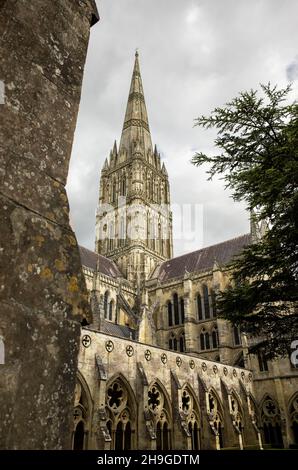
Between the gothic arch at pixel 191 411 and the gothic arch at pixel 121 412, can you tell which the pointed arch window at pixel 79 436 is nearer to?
the gothic arch at pixel 121 412

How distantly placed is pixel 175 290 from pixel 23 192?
109ft

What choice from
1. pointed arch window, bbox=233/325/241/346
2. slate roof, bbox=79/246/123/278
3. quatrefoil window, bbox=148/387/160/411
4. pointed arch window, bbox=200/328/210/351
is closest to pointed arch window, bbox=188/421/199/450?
quatrefoil window, bbox=148/387/160/411

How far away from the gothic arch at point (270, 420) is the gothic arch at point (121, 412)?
44.5ft

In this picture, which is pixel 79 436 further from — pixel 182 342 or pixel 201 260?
pixel 201 260

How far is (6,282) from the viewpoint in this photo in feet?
5.22

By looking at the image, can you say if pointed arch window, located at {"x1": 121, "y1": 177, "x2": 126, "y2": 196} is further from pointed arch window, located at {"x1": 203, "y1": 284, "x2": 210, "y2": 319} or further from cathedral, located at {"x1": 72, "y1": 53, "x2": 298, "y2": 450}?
pointed arch window, located at {"x1": 203, "y1": 284, "x2": 210, "y2": 319}

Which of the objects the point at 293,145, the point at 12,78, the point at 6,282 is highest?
the point at 293,145

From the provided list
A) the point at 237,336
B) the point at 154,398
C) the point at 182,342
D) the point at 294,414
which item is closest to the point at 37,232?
the point at 154,398

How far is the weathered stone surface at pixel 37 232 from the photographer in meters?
1.51

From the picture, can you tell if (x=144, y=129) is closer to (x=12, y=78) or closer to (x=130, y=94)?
(x=130, y=94)

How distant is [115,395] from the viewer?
47.4 ft

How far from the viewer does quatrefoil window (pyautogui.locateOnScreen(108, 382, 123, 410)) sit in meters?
14.2

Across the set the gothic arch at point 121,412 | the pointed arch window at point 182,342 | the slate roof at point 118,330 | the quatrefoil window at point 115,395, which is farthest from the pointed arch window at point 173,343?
the quatrefoil window at point 115,395
